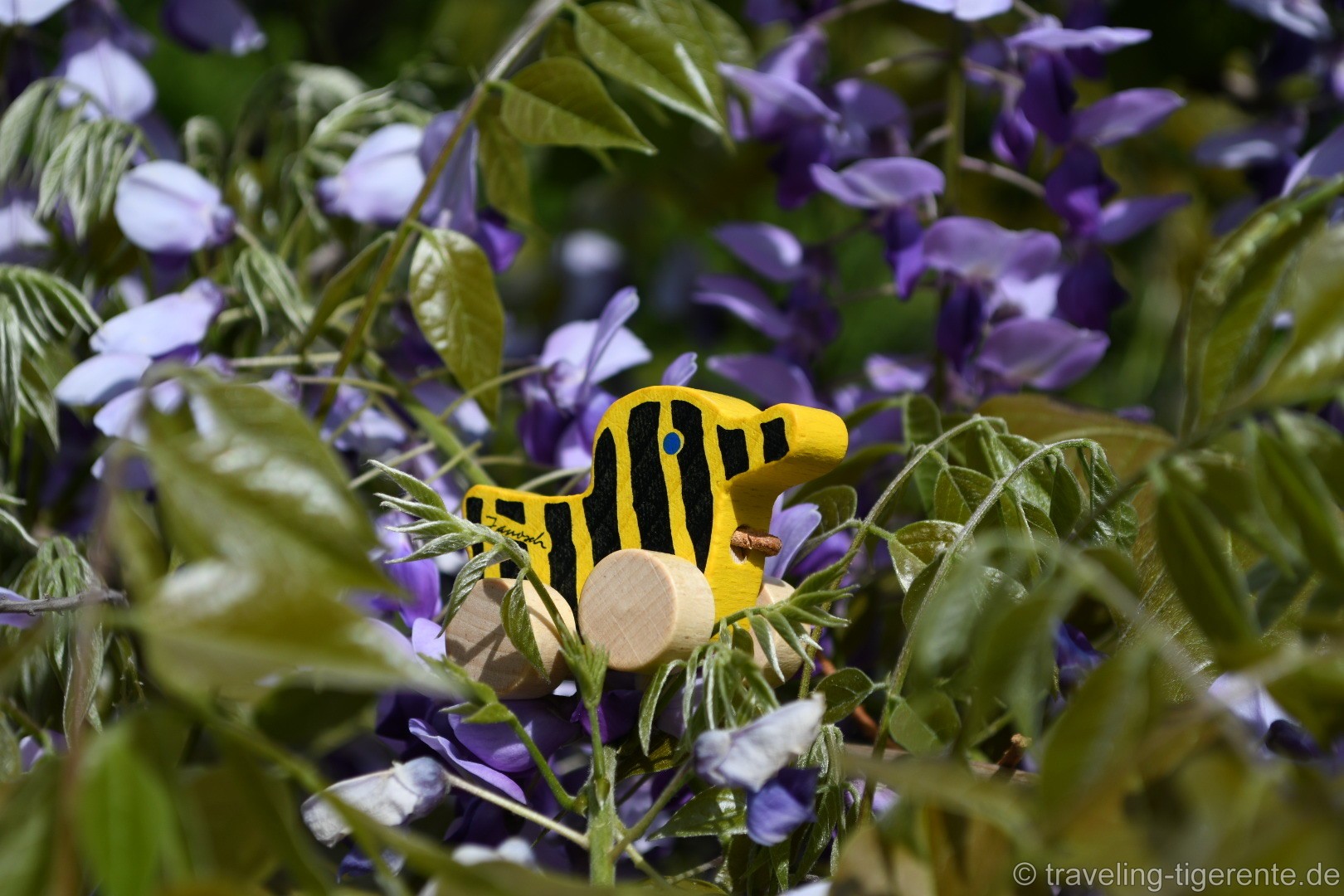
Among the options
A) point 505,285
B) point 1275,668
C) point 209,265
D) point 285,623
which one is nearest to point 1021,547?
point 1275,668

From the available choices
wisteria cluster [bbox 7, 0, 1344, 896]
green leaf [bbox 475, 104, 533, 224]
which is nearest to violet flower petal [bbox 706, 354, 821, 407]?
wisteria cluster [bbox 7, 0, 1344, 896]

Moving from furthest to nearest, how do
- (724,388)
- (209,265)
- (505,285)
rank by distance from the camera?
1. (505,285)
2. (724,388)
3. (209,265)

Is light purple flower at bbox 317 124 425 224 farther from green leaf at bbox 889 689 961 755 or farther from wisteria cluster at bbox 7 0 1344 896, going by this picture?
green leaf at bbox 889 689 961 755

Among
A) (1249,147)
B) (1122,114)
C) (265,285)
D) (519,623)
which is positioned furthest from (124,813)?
(1249,147)

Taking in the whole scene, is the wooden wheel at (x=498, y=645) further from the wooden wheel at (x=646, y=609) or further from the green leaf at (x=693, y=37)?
the green leaf at (x=693, y=37)

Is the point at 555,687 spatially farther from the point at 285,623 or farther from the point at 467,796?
the point at 285,623

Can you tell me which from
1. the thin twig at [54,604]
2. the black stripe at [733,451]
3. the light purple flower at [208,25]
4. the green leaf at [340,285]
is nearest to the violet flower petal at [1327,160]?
the black stripe at [733,451]
